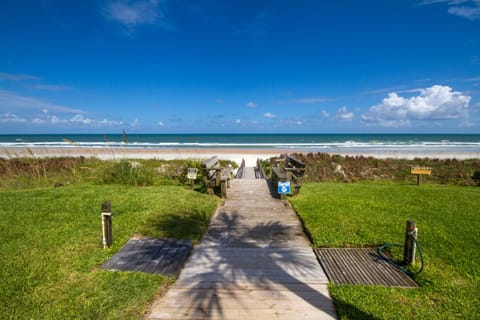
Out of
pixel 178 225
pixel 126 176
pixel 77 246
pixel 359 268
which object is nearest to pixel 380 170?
pixel 359 268

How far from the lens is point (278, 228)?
16.5 ft

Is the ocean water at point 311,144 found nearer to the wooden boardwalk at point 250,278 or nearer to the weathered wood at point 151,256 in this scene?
the weathered wood at point 151,256

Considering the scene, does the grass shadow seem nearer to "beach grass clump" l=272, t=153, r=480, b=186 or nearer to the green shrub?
the green shrub

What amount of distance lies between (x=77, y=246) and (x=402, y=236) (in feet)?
18.7

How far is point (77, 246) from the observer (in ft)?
13.0

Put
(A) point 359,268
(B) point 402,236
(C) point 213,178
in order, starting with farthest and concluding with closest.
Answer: (C) point 213,178 < (B) point 402,236 < (A) point 359,268

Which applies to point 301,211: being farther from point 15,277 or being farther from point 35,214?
point 35,214

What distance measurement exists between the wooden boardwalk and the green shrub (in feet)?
15.9

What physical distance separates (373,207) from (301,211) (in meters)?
1.89

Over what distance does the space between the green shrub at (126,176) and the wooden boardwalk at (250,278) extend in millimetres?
4861

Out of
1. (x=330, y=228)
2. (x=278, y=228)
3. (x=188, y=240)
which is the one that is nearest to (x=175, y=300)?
(x=188, y=240)

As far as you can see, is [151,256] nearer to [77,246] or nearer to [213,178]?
[77,246]

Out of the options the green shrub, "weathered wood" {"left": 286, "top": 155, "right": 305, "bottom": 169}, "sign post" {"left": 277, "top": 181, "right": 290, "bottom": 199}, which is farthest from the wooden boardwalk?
the green shrub

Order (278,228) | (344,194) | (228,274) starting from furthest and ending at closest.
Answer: (344,194), (278,228), (228,274)
